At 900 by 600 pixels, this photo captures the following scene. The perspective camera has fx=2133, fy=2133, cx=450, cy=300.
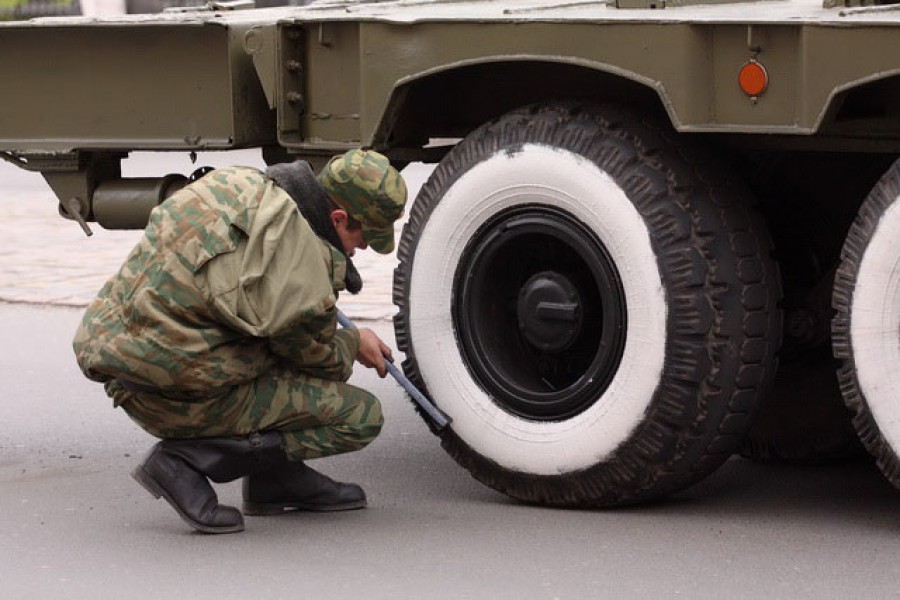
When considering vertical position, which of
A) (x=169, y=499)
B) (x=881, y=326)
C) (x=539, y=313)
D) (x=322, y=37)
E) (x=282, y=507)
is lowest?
(x=282, y=507)

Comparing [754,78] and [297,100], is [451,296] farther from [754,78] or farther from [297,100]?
[754,78]

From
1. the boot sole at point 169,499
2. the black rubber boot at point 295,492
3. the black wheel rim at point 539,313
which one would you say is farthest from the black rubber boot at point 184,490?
the black wheel rim at point 539,313

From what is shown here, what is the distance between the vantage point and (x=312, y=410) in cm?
530

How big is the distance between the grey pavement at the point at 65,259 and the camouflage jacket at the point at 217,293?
182 cm

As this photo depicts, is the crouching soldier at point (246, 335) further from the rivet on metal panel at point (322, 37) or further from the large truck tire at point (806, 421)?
the large truck tire at point (806, 421)

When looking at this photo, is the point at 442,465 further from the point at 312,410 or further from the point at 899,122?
the point at 899,122

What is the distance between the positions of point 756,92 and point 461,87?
3.49 ft

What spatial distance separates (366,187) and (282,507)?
91cm

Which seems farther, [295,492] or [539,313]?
[295,492]

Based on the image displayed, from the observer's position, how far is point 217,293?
496 centimetres

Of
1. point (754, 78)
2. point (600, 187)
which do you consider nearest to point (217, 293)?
point (600, 187)

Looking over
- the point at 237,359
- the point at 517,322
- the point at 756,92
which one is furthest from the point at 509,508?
the point at 756,92

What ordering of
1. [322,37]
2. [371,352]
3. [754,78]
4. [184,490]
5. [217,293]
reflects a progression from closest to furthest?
[754,78] → [217,293] → [184,490] → [371,352] → [322,37]

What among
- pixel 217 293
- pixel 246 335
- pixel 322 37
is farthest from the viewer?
pixel 322 37
